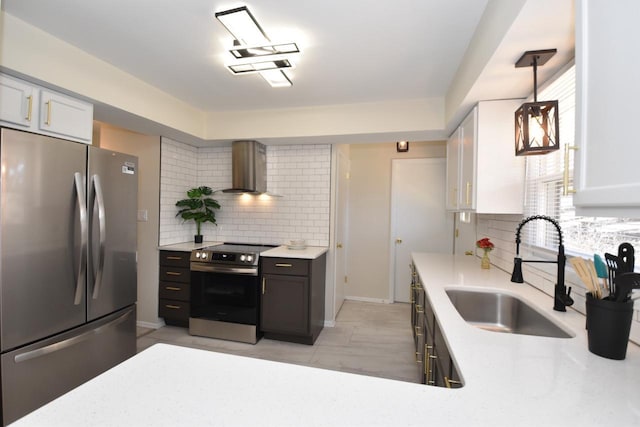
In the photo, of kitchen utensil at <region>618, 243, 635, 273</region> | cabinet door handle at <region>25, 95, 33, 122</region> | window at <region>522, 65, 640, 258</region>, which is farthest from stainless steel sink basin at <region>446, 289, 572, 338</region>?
cabinet door handle at <region>25, 95, 33, 122</region>

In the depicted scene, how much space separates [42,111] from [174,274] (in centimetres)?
199

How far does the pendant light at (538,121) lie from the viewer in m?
1.39

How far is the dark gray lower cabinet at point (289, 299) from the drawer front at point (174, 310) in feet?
3.13

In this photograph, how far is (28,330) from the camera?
1.70 m

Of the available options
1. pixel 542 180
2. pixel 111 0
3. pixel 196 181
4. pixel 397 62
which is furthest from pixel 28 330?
pixel 542 180

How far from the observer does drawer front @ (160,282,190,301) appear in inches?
132

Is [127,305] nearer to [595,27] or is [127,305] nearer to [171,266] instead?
[171,266]

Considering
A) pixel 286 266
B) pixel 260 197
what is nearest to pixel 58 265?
pixel 286 266

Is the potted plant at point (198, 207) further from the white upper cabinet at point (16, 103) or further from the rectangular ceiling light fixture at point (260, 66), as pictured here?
the rectangular ceiling light fixture at point (260, 66)

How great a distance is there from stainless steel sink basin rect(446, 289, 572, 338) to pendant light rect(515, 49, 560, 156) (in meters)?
0.83

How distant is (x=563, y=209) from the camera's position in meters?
1.64

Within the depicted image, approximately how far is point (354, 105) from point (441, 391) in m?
2.76

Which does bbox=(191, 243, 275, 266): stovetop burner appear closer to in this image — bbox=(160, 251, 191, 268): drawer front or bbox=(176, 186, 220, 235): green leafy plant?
bbox=(160, 251, 191, 268): drawer front

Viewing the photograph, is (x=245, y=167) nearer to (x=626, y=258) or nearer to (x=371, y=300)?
(x=371, y=300)
